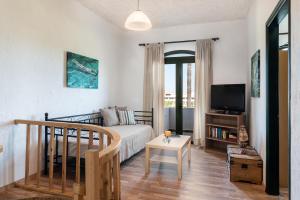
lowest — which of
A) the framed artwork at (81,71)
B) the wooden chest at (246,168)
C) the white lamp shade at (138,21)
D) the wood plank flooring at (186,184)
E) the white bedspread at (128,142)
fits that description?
the wood plank flooring at (186,184)

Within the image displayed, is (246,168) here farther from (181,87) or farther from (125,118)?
(181,87)

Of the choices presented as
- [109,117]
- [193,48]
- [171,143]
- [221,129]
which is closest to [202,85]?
[193,48]

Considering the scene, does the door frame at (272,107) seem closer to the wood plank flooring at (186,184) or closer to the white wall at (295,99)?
the wood plank flooring at (186,184)

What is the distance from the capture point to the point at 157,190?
269cm

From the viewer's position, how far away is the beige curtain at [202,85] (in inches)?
191

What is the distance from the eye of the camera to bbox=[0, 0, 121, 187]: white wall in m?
2.62

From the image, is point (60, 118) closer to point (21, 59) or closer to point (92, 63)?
point (21, 59)

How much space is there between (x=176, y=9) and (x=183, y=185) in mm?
3205

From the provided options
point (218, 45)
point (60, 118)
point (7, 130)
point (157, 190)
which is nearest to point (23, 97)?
point (7, 130)

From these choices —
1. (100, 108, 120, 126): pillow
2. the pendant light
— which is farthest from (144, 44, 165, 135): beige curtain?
the pendant light

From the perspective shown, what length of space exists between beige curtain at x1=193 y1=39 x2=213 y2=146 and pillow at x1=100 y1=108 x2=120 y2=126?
185cm

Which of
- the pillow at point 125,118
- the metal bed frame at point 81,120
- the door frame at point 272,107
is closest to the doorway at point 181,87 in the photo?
the metal bed frame at point 81,120

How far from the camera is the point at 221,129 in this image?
14.8ft

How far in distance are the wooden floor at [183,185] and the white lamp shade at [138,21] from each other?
2.18m
